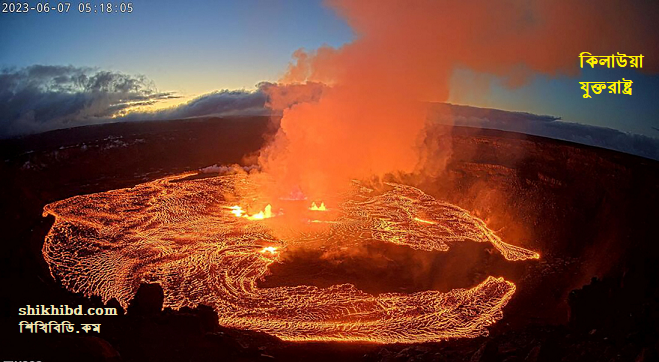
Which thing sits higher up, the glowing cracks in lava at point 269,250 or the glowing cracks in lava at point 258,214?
the glowing cracks in lava at point 258,214

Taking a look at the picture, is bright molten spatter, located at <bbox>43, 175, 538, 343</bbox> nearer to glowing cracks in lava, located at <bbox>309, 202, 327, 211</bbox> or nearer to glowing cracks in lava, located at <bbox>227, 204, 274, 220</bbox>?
glowing cracks in lava, located at <bbox>227, 204, 274, 220</bbox>

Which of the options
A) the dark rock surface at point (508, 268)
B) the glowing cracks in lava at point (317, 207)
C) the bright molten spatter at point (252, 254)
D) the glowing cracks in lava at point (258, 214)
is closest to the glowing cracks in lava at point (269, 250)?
the bright molten spatter at point (252, 254)

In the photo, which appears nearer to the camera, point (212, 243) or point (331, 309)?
point (331, 309)

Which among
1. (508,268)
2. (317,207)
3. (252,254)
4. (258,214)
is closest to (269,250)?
(252,254)

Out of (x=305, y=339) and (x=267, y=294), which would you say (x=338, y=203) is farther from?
(x=305, y=339)

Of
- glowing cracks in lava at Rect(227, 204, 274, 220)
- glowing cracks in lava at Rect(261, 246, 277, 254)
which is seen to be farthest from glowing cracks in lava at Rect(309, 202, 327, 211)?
glowing cracks in lava at Rect(261, 246, 277, 254)

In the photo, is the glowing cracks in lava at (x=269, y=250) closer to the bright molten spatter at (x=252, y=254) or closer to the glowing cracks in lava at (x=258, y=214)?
the bright molten spatter at (x=252, y=254)

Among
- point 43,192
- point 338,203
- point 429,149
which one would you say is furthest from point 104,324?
point 429,149

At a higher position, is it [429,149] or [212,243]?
[429,149]
